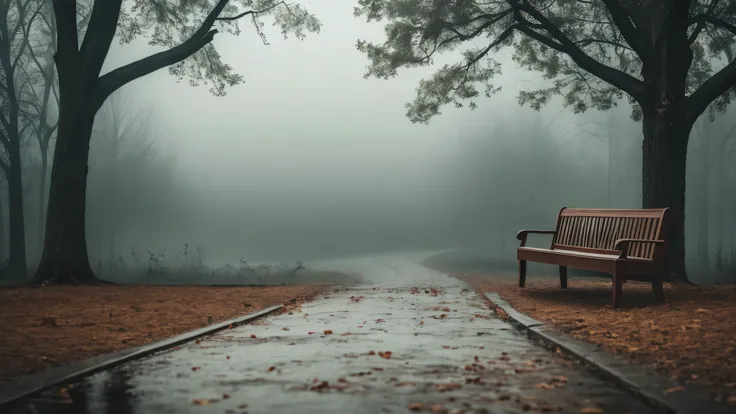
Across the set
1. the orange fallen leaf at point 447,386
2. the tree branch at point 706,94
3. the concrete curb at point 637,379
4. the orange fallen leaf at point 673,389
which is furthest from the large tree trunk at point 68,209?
the orange fallen leaf at point 673,389

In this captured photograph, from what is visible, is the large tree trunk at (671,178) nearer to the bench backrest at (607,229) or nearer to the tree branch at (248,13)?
the bench backrest at (607,229)

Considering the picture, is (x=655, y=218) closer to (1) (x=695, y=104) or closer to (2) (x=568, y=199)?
(1) (x=695, y=104)

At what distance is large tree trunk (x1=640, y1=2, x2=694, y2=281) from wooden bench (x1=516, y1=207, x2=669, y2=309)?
243 cm

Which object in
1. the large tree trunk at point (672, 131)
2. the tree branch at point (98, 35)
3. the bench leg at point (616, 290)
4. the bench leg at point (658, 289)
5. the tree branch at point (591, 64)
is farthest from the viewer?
the tree branch at point (98, 35)

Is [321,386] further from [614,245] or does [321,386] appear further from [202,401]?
[614,245]

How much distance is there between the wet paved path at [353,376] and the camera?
190 inches

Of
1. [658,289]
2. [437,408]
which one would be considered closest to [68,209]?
[658,289]

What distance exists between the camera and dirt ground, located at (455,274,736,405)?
5.96m

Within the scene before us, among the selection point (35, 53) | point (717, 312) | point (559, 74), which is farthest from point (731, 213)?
point (35, 53)

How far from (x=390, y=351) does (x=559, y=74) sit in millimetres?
16708

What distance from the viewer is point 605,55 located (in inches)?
832

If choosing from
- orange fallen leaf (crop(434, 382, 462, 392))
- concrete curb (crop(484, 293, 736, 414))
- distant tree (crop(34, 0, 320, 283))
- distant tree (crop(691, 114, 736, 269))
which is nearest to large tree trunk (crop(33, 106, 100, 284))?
distant tree (crop(34, 0, 320, 283))

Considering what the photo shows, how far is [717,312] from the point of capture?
9.78m

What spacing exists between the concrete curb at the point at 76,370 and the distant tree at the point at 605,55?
11.0 m
